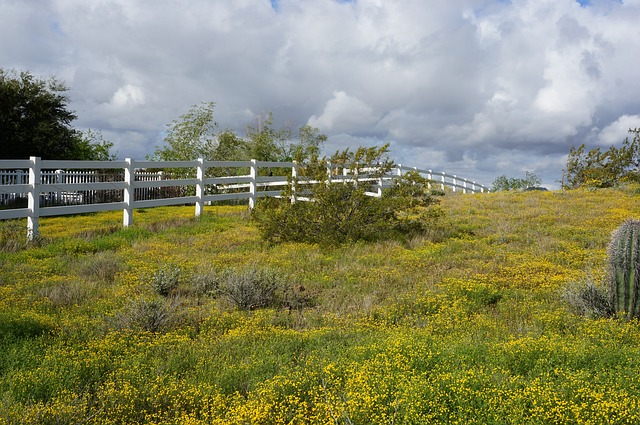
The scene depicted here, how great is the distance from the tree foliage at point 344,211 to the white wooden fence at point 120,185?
0.49 meters

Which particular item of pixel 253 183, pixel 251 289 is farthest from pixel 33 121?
pixel 251 289

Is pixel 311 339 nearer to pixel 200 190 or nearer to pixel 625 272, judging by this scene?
pixel 625 272

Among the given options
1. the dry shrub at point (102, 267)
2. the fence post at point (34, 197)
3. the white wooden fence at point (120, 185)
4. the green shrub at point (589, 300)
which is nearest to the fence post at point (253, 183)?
the white wooden fence at point (120, 185)

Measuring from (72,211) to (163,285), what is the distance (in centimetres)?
648

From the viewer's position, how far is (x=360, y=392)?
14.5 ft

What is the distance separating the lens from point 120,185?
578 inches

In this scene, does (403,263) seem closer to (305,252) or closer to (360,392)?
(305,252)

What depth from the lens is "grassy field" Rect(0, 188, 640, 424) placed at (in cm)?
432

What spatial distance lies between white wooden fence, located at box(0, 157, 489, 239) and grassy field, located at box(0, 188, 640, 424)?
1.54m

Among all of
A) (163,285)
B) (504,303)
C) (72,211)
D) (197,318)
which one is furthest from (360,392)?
(72,211)

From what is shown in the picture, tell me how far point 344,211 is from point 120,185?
6.12 meters

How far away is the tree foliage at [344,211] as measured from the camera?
12.3 meters

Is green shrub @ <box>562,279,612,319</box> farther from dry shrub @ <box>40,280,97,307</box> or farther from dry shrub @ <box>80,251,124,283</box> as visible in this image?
dry shrub @ <box>80,251,124,283</box>

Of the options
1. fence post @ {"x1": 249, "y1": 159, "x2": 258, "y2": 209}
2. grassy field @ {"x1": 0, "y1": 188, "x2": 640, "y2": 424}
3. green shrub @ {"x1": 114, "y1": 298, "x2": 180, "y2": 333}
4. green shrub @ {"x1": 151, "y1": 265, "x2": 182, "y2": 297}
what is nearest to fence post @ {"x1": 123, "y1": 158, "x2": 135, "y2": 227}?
grassy field @ {"x1": 0, "y1": 188, "x2": 640, "y2": 424}
